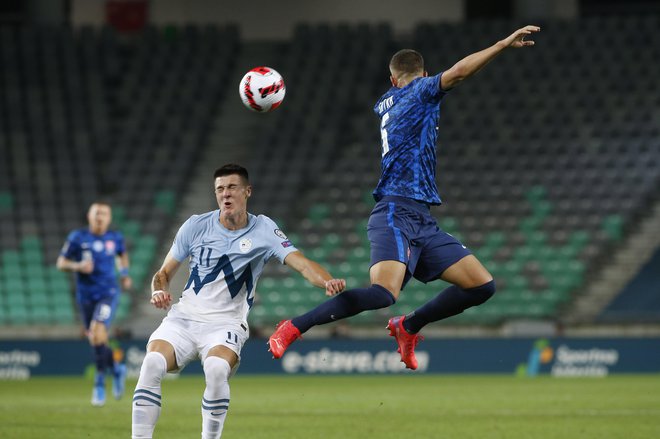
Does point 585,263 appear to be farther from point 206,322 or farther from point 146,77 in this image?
point 206,322

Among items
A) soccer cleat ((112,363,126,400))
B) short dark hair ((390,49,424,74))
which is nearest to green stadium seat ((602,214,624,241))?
soccer cleat ((112,363,126,400))

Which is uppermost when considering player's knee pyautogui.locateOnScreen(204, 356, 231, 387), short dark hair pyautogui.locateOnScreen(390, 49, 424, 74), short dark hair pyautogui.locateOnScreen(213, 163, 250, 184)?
short dark hair pyautogui.locateOnScreen(390, 49, 424, 74)

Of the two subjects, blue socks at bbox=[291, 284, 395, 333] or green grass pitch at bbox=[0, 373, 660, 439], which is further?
green grass pitch at bbox=[0, 373, 660, 439]

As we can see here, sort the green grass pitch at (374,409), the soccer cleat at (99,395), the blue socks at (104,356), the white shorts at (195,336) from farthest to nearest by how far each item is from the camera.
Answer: the blue socks at (104,356) → the soccer cleat at (99,395) → the green grass pitch at (374,409) → the white shorts at (195,336)

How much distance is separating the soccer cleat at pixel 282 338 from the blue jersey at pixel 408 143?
1336 mm

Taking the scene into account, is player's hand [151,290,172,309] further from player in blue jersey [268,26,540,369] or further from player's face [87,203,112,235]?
player's face [87,203,112,235]

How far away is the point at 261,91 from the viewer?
8.98 metres

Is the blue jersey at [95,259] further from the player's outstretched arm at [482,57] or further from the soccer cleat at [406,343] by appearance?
the player's outstretched arm at [482,57]

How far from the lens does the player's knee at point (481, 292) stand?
8453 mm

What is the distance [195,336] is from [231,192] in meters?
1.04

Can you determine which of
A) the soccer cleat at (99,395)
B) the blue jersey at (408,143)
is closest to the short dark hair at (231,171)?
the blue jersey at (408,143)

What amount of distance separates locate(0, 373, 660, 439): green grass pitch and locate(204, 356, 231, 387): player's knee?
235cm

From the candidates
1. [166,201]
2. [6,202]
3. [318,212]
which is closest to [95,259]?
[318,212]

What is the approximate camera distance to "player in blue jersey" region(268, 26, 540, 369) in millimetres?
8109
